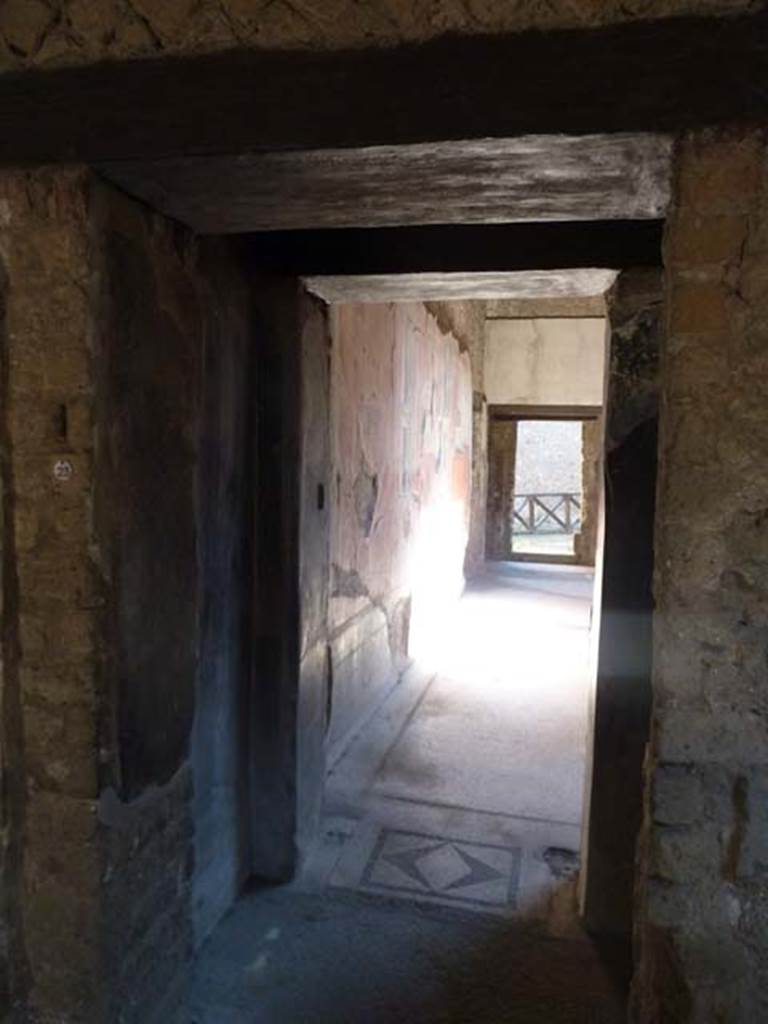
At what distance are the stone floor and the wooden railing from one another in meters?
13.4

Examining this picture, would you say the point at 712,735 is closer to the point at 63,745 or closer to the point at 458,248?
the point at 63,745

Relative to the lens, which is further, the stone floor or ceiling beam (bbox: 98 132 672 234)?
the stone floor

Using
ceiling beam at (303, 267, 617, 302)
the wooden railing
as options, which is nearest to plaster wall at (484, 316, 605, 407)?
ceiling beam at (303, 267, 617, 302)

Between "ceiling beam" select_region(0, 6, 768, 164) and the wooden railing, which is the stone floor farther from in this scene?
the wooden railing

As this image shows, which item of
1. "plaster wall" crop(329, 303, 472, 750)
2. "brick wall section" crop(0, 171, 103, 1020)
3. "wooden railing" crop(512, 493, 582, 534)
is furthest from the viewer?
"wooden railing" crop(512, 493, 582, 534)

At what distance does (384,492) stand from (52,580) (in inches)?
104

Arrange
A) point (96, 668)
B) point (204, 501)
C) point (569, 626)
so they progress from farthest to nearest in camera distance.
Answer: point (569, 626) < point (204, 501) < point (96, 668)

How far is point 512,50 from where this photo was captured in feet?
3.79

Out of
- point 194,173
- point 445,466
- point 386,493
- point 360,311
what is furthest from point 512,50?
point 445,466

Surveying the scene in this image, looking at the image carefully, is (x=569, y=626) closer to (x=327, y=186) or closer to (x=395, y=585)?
(x=395, y=585)

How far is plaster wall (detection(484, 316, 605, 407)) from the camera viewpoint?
7695 millimetres

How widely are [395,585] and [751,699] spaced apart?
313 cm

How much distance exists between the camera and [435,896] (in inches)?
92.0

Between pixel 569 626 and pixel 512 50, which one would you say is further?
pixel 569 626
